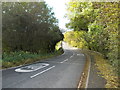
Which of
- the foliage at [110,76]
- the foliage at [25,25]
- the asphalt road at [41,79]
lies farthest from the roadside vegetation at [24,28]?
the foliage at [110,76]

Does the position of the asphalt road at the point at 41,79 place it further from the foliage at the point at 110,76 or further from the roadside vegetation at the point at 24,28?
the roadside vegetation at the point at 24,28

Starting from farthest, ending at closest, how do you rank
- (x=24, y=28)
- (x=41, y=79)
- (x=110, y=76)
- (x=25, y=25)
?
(x=24, y=28) < (x=25, y=25) < (x=110, y=76) < (x=41, y=79)

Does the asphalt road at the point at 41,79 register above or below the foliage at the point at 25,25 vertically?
below

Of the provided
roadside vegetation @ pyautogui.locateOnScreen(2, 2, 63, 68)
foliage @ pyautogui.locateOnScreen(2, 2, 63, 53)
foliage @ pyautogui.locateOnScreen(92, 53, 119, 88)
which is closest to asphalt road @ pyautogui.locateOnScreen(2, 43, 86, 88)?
foliage @ pyautogui.locateOnScreen(92, 53, 119, 88)

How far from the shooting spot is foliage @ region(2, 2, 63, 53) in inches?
642

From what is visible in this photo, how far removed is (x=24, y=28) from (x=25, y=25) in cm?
50

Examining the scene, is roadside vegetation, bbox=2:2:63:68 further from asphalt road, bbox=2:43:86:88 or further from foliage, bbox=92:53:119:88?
foliage, bbox=92:53:119:88

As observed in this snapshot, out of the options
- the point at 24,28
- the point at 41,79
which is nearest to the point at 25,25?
the point at 24,28

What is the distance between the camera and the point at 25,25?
1792 cm

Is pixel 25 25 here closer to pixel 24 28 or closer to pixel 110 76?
pixel 24 28

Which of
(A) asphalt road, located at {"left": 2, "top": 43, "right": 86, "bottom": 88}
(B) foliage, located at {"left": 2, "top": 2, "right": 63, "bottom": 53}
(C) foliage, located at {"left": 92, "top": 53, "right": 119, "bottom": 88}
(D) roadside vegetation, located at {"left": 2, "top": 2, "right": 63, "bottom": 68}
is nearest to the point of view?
(A) asphalt road, located at {"left": 2, "top": 43, "right": 86, "bottom": 88}

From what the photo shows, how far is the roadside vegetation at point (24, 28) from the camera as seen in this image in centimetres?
1600

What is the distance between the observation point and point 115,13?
19.5 feet

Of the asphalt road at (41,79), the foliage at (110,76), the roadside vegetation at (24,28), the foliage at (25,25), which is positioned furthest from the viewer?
the foliage at (25,25)
